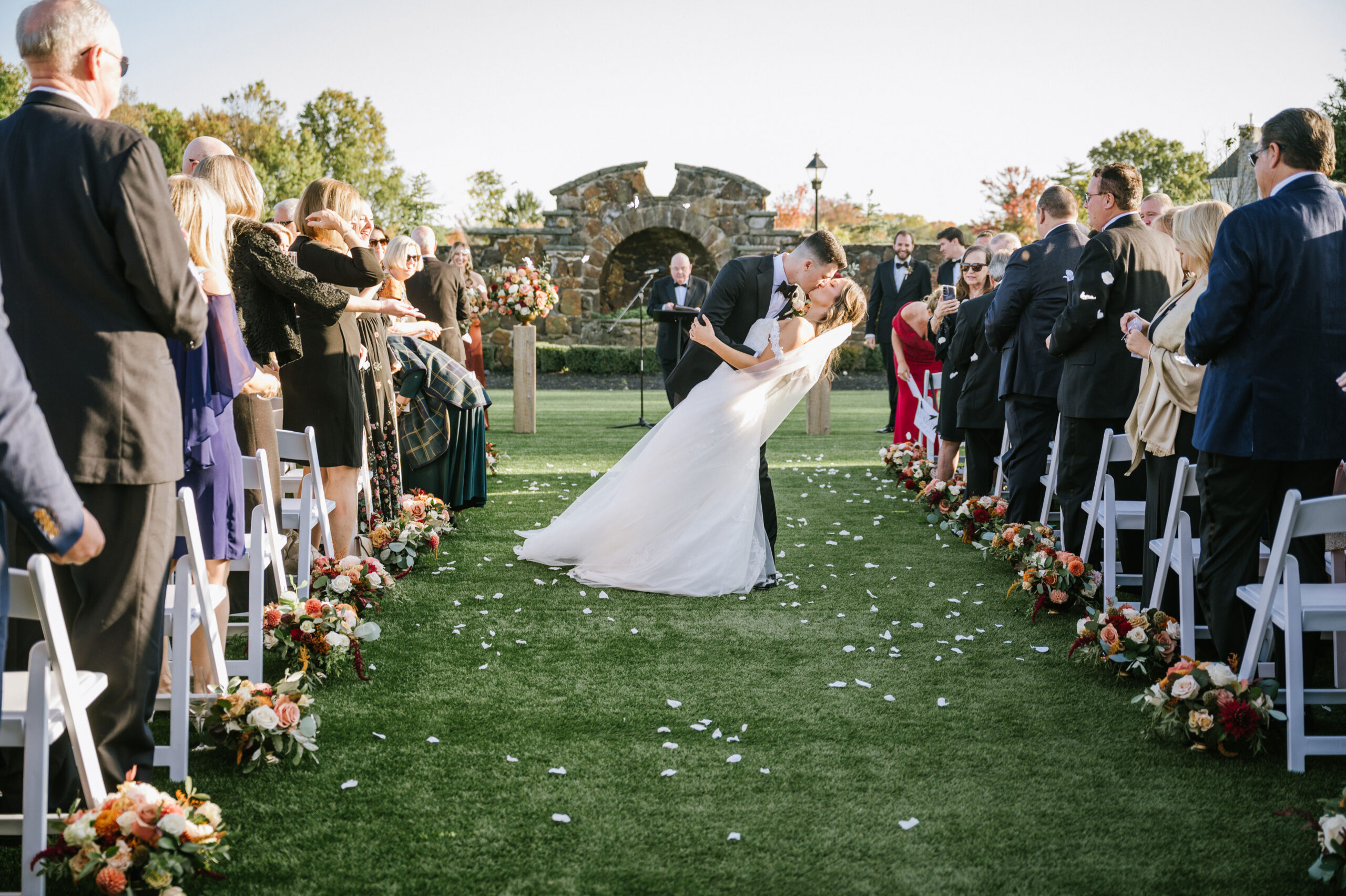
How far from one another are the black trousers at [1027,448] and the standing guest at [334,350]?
3.49 m

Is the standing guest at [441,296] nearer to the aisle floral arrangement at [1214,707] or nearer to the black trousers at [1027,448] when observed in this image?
the black trousers at [1027,448]

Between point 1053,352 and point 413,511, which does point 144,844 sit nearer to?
point 413,511

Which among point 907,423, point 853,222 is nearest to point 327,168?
point 853,222

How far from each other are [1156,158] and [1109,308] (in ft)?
98.1

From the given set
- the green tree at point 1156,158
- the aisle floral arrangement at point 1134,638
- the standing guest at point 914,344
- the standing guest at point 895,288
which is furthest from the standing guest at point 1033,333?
the green tree at point 1156,158

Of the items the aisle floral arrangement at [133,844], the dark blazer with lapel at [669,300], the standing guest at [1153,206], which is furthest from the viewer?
the dark blazer with lapel at [669,300]

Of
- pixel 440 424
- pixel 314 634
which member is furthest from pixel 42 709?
pixel 440 424

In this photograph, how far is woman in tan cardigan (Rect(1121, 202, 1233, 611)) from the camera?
4043mm

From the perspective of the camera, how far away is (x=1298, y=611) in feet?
9.86

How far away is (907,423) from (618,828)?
25.2 feet

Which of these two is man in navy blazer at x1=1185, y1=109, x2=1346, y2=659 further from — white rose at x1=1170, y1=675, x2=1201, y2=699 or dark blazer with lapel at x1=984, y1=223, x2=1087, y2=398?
dark blazer with lapel at x1=984, y1=223, x2=1087, y2=398

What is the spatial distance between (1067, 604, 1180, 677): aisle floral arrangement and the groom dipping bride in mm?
1808

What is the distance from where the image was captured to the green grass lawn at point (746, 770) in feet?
8.67

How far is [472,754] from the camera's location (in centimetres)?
336
